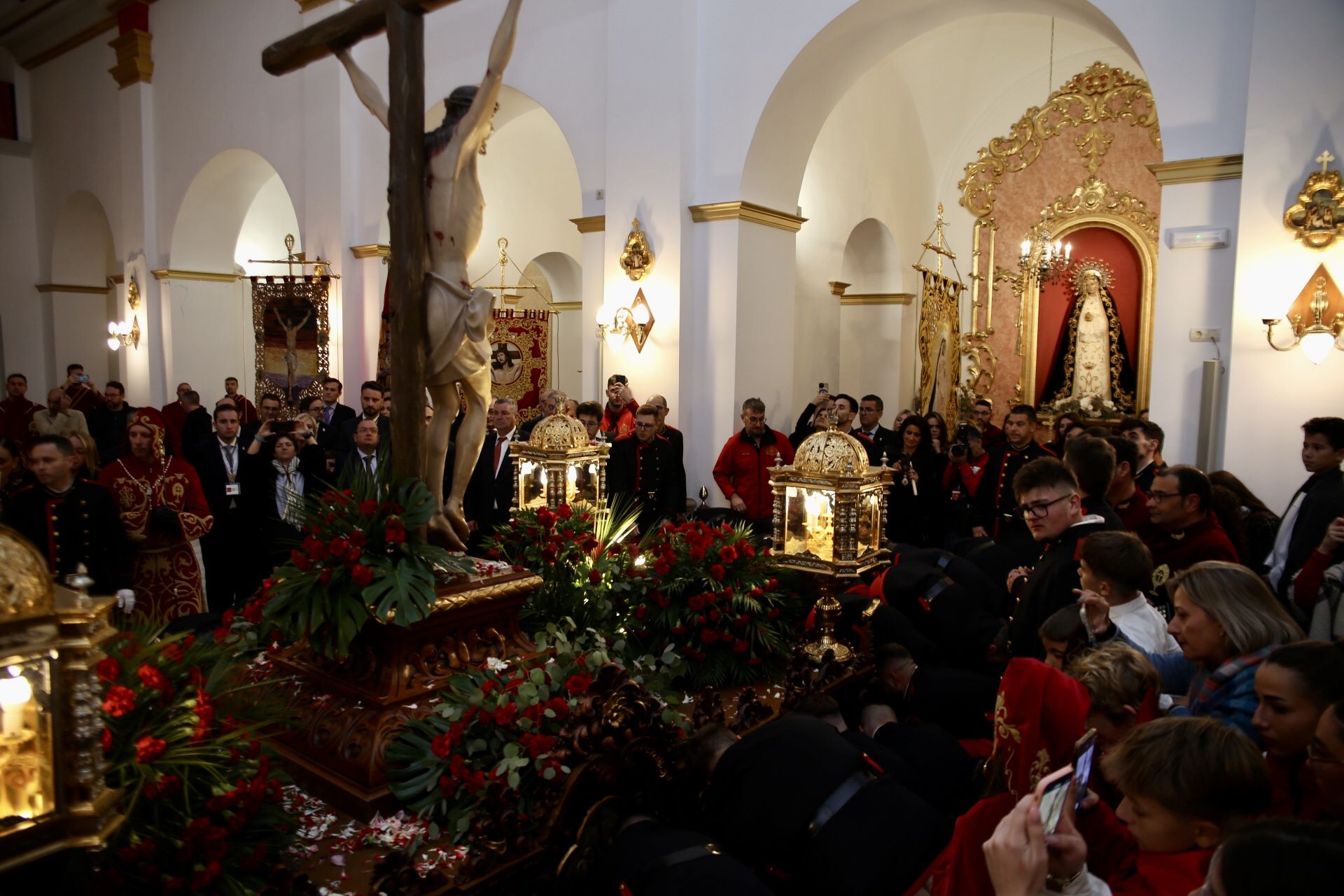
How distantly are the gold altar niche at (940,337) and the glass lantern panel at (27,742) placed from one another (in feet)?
38.8

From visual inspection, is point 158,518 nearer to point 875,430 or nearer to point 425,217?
point 425,217

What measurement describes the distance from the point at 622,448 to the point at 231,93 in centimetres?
1051

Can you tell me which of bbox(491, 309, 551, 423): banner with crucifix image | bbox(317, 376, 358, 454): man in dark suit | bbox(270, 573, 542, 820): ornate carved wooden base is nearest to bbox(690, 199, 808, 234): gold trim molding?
bbox(317, 376, 358, 454): man in dark suit

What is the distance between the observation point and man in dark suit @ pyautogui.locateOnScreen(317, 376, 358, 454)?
853 cm

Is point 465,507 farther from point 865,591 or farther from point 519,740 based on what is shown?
point 519,740

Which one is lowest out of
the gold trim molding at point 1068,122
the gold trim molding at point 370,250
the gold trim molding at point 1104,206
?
the gold trim molding at point 370,250

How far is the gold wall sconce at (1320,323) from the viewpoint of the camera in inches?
244

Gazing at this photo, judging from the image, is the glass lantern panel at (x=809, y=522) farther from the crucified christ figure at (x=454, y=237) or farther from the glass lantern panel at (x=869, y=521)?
the crucified christ figure at (x=454, y=237)

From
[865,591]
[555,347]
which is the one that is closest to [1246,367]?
[865,591]

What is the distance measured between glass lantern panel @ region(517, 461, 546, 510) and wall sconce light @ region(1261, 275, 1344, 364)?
5393mm

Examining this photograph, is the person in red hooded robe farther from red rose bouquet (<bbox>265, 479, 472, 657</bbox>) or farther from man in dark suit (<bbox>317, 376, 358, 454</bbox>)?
red rose bouquet (<bbox>265, 479, 472, 657</bbox>)

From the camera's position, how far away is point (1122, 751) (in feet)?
A: 5.96

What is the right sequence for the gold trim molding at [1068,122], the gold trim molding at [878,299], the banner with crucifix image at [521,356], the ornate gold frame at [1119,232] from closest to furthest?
the ornate gold frame at [1119,232]
the gold trim molding at [1068,122]
the banner with crucifix image at [521,356]
the gold trim molding at [878,299]

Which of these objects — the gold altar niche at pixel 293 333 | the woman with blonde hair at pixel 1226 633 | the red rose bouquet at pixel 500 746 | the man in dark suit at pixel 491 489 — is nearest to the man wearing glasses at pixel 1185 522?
the woman with blonde hair at pixel 1226 633
